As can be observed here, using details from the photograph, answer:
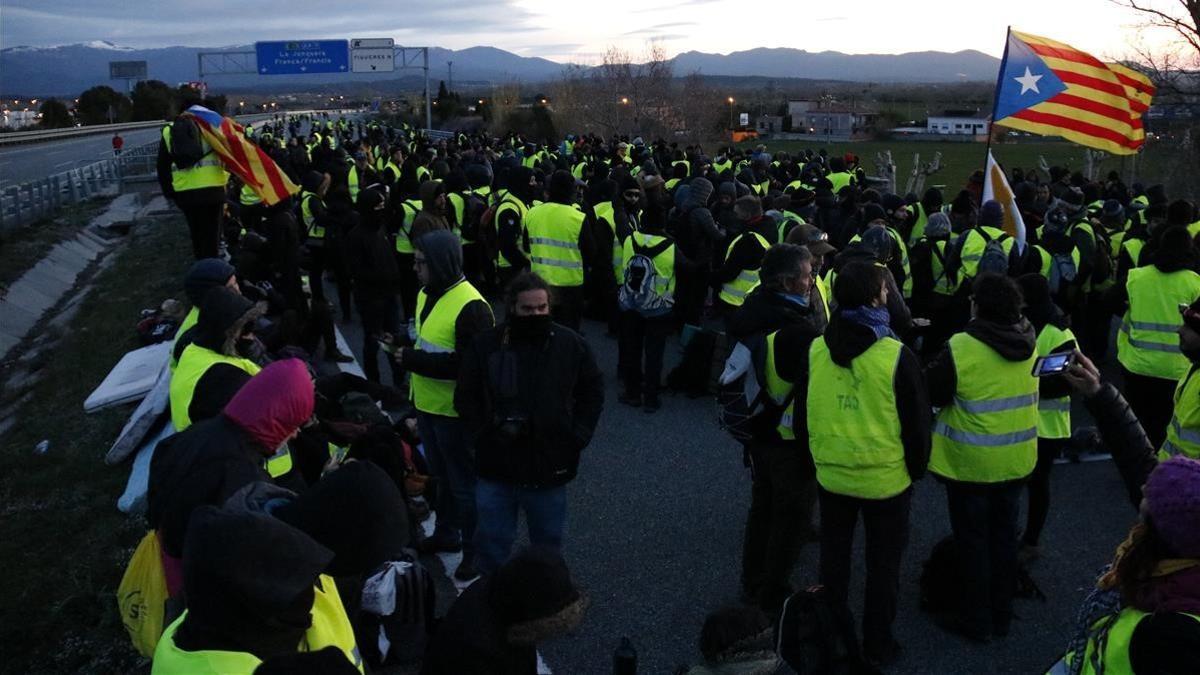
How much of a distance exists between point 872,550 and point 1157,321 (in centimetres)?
339

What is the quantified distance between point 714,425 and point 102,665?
498 cm

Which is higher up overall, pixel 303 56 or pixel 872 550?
pixel 303 56

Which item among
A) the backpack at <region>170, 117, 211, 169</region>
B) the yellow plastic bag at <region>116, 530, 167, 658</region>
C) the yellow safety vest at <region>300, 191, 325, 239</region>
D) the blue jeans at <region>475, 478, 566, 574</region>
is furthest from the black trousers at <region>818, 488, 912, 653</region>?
the yellow safety vest at <region>300, 191, 325, 239</region>

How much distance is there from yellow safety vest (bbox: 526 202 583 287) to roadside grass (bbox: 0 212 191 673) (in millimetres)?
3851

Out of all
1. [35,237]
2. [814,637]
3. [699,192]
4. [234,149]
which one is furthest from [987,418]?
[35,237]

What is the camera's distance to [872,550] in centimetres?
449

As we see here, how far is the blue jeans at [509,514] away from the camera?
469 centimetres

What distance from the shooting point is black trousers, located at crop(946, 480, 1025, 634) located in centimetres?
470

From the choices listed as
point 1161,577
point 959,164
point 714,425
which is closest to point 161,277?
point 714,425

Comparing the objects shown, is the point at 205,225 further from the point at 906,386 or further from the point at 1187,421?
the point at 1187,421

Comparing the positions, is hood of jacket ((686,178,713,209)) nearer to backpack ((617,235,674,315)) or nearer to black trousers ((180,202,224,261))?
backpack ((617,235,674,315))

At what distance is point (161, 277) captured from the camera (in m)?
14.9

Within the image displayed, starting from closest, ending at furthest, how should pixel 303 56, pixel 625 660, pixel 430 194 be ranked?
pixel 625 660 → pixel 430 194 → pixel 303 56

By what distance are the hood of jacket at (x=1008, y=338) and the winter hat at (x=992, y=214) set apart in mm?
4399
